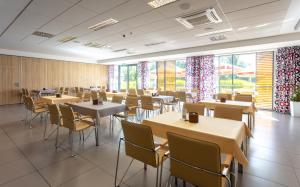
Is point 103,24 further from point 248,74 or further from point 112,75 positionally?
point 112,75

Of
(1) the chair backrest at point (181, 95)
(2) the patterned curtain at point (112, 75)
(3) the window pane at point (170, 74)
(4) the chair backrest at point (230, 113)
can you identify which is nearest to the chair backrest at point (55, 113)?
(4) the chair backrest at point (230, 113)

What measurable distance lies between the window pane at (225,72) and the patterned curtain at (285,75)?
1954mm

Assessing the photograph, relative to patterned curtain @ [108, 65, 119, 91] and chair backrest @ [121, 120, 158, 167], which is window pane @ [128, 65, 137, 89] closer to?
patterned curtain @ [108, 65, 119, 91]

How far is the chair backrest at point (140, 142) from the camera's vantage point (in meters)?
1.75

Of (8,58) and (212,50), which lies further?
(8,58)

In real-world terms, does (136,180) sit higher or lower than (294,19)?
lower

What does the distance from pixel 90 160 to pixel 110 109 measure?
3.76 ft

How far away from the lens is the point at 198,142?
136 cm

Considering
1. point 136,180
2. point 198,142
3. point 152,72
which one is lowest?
point 136,180

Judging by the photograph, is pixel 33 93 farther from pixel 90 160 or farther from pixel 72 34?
pixel 90 160

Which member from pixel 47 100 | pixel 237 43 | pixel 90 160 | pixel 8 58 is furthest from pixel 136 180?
pixel 8 58

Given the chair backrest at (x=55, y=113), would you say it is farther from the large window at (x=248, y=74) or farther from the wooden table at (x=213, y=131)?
the large window at (x=248, y=74)

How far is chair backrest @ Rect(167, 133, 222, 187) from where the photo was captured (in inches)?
52.9

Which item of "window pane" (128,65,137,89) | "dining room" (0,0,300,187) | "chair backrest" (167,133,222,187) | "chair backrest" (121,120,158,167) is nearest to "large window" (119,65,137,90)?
"window pane" (128,65,137,89)
